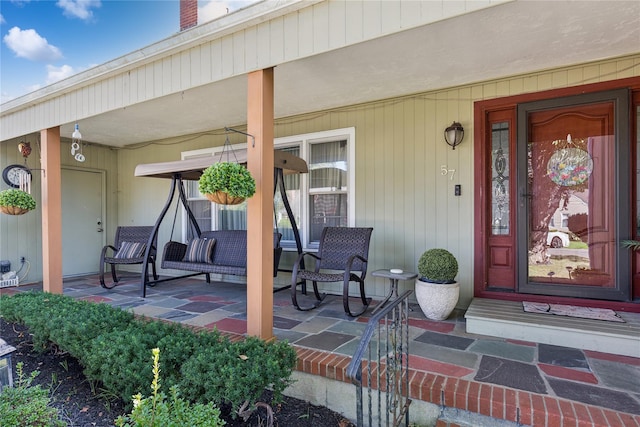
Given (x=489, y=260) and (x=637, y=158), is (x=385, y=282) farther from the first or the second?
(x=637, y=158)

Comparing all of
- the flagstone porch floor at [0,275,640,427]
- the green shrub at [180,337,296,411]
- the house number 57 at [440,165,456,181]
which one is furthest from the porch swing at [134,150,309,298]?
the green shrub at [180,337,296,411]

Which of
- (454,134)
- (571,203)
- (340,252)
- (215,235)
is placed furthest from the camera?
(215,235)

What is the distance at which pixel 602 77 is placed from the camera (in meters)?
3.02

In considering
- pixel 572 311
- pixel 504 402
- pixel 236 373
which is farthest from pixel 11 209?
pixel 572 311

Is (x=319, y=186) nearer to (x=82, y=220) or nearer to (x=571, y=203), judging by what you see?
(x=571, y=203)

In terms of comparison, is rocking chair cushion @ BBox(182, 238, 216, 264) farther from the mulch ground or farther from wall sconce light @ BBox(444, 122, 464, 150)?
wall sconce light @ BBox(444, 122, 464, 150)

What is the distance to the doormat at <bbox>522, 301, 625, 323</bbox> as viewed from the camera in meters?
2.73

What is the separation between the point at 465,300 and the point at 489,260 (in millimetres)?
495

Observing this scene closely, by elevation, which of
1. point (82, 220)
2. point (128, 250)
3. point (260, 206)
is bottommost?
point (128, 250)

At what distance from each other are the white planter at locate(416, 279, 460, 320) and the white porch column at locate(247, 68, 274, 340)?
1.49 meters

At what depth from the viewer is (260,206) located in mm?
2496

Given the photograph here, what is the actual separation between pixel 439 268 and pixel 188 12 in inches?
209

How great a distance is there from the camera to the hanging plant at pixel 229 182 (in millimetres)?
2336

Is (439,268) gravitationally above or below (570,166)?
below
